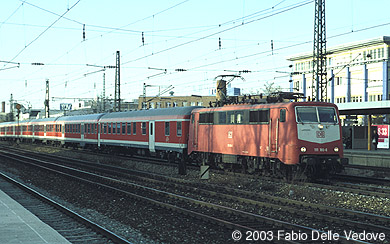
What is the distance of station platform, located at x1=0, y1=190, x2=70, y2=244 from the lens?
9.59 m

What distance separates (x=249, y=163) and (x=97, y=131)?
23.0 m

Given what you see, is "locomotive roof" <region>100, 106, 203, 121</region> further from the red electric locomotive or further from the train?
the red electric locomotive

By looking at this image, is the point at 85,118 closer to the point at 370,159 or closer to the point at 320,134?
the point at 370,159

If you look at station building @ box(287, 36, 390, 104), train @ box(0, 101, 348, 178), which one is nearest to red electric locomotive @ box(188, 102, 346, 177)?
train @ box(0, 101, 348, 178)

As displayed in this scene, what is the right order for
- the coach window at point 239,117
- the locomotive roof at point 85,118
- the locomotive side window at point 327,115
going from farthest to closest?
the locomotive roof at point 85,118 → the coach window at point 239,117 → the locomotive side window at point 327,115

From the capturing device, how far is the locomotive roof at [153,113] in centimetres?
2880

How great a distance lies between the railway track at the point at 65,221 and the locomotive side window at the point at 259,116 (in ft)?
31.5

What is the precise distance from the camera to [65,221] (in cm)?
1309

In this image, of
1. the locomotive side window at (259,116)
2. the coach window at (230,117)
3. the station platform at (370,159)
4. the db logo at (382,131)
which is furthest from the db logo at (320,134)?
the db logo at (382,131)

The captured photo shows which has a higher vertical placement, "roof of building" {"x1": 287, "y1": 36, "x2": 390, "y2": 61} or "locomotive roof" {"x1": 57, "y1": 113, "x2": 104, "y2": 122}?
"roof of building" {"x1": 287, "y1": 36, "x2": 390, "y2": 61}

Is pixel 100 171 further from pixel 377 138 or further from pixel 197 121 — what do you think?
pixel 377 138

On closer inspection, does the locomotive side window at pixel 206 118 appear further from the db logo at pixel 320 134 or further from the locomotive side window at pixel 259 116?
the db logo at pixel 320 134

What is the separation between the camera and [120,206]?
15.4 m

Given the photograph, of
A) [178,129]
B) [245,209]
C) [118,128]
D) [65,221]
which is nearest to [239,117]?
[178,129]
